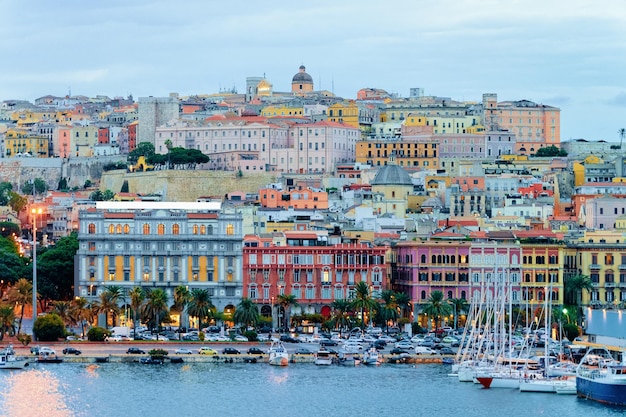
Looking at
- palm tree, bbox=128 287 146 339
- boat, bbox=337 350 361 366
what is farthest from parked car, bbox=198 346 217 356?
boat, bbox=337 350 361 366

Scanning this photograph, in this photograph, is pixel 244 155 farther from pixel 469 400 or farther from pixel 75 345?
pixel 469 400

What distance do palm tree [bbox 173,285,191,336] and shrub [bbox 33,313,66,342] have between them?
26.8 feet

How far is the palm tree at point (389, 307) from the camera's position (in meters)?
93.4

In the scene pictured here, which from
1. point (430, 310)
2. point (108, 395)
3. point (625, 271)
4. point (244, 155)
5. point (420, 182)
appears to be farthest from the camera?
point (244, 155)

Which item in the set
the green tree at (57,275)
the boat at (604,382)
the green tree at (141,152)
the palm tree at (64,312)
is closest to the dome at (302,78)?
the green tree at (141,152)

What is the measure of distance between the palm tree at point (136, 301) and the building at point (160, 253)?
328 cm

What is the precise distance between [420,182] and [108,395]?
66796 mm

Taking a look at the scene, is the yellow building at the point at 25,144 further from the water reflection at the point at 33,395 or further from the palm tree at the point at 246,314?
the water reflection at the point at 33,395

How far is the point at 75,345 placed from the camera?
3329 inches

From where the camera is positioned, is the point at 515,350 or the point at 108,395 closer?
the point at 108,395

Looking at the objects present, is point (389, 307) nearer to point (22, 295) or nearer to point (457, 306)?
point (457, 306)

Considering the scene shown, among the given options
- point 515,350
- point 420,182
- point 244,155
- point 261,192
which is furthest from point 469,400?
point 244,155

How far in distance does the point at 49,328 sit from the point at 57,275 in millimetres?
15843

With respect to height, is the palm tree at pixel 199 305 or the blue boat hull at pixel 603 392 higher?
the palm tree at pixel 199 305
